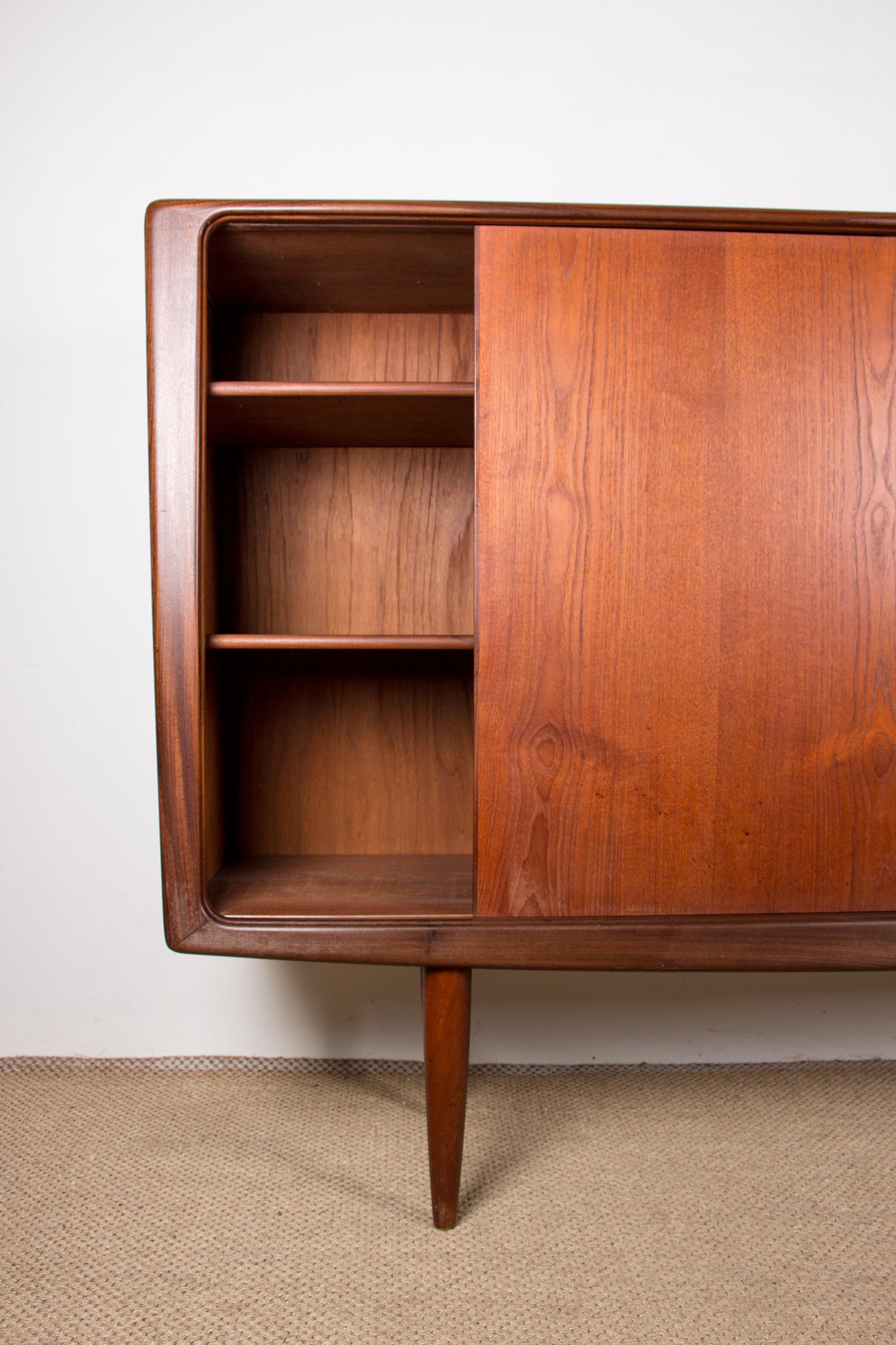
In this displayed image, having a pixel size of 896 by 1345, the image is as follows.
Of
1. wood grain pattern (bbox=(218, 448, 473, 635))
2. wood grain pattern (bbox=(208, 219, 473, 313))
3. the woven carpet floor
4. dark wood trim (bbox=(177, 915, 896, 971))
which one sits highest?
wood grain pattern (bbox=(208, 219, 473, 313))

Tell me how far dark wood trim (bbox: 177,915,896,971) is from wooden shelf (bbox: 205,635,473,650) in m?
0.31

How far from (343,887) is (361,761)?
0.24 meters

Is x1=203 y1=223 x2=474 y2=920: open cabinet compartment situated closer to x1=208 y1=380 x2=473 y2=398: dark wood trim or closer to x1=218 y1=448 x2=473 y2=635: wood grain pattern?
x1=218 y1=448 x2=473 y2=635: wood grain pattern

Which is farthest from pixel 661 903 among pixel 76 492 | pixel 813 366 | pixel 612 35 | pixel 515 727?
pixel 612 35

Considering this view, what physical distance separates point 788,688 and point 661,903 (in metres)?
0.28

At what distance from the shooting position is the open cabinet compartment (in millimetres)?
1245

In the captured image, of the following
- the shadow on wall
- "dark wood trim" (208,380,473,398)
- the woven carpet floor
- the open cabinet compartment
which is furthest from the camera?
the shadow on wall

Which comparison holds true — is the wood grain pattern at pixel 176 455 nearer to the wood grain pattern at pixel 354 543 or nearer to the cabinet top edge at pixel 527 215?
the cabinet top edge at pixel 527 215

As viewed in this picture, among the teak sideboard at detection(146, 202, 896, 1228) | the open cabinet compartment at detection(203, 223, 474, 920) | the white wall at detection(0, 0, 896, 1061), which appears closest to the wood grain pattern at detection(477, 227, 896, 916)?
the teak sideboard at detection(146, 202, 896, 1228)

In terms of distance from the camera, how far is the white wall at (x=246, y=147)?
133 centimetres

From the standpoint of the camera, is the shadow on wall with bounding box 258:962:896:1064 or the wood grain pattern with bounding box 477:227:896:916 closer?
the wood grain pattern with bounding box 477:227:896:916

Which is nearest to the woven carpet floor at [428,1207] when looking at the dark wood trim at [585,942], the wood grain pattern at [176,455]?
the dark wood trim at [585,942]

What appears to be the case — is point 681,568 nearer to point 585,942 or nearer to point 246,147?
point 585,942

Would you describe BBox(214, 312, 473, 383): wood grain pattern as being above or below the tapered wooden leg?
above
